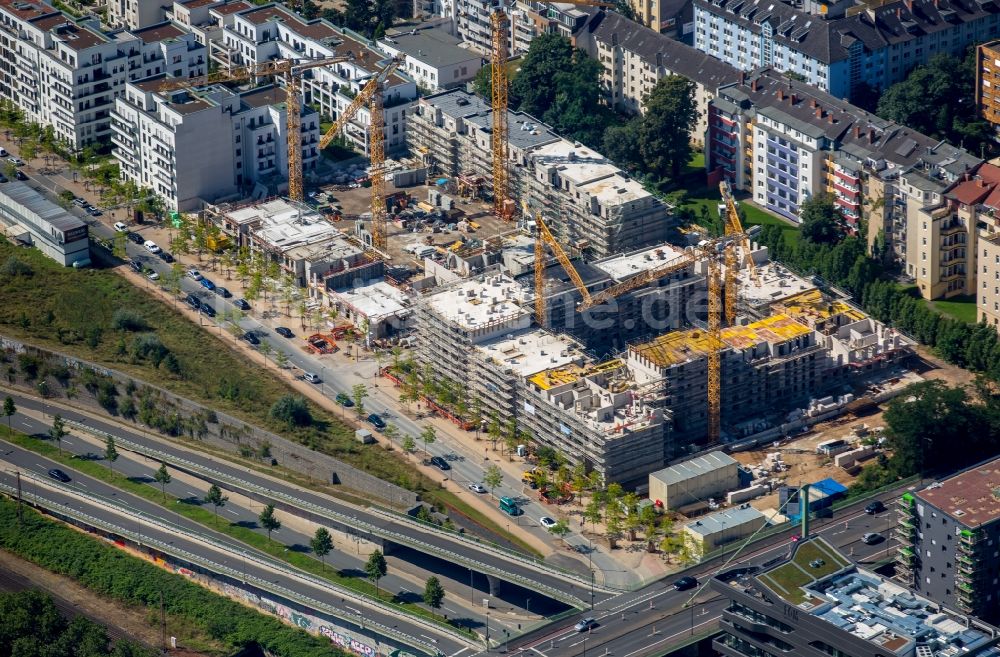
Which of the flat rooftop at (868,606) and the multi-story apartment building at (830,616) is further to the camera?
the multi-story apartment building at (830,616)

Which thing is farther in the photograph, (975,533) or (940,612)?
(975,533)

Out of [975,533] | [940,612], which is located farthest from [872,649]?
[975,533]

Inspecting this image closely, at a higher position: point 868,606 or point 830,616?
point 868,606

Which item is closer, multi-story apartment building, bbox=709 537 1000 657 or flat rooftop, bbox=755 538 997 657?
flat rooftop, bbox=755 538 997 657

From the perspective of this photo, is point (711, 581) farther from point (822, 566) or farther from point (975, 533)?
point (975, 533)
